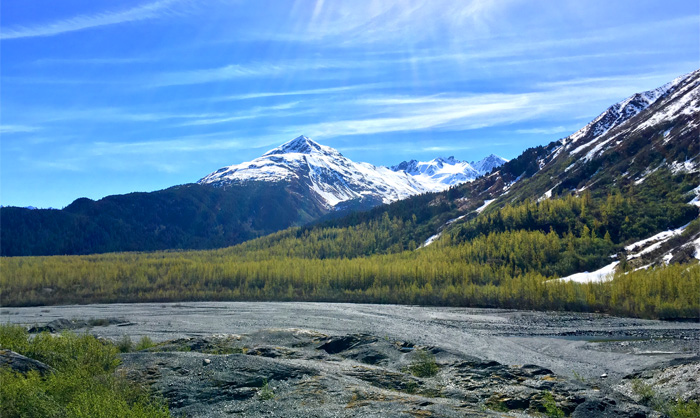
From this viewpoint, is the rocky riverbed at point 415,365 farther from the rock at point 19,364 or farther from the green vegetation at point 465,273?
the green vegetation at point 465,273

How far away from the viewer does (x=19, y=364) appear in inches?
1177

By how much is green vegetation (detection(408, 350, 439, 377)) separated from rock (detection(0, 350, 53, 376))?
2754cm

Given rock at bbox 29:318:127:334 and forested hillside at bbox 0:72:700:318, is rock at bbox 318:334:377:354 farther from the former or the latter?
forested hillside at bbox 0:72:700:318

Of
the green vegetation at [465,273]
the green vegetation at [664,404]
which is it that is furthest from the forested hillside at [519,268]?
the green vegetation at [664,404]

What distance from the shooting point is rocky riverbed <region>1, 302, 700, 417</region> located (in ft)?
98.4

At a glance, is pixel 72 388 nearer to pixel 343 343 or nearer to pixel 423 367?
pixel 423 367

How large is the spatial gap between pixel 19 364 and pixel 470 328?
64.2 meters

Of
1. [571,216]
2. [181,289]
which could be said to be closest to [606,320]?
[571,216]

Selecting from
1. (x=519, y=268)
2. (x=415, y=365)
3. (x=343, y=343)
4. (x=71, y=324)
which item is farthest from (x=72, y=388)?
(x=519, y=268)

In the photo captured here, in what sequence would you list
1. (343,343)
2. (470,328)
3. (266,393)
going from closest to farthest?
(266,393) < (343,343) < (470,328)

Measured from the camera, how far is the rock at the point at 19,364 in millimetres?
29125

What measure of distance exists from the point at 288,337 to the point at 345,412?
93.2 ft

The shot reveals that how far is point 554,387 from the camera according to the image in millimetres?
34156

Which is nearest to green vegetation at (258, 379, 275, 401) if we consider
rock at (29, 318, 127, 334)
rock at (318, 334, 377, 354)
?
rock at (318, 334, 377, 354)
